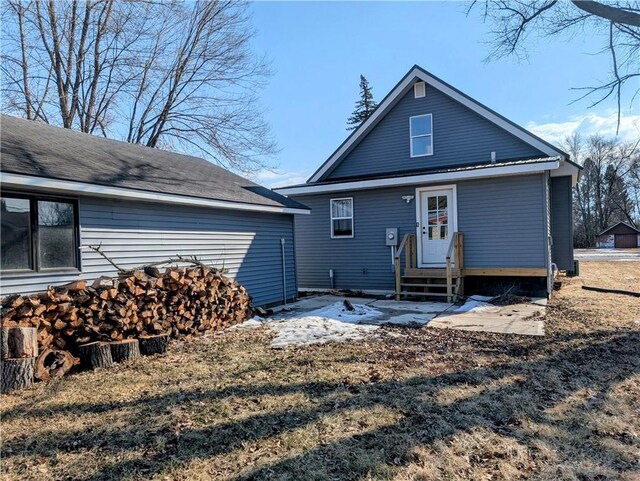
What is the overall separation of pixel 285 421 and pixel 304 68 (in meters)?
11.2

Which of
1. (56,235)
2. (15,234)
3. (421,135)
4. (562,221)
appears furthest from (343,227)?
(15,234)

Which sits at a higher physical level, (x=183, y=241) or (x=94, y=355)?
(x=183, y=241)

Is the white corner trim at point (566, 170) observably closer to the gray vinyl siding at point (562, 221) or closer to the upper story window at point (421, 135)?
the gray vinyl siding at point (562, 221)

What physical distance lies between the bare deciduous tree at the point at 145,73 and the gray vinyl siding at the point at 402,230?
29.7ft

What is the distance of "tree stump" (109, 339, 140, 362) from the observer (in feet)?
17.6

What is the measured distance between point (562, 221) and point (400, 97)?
6044mm

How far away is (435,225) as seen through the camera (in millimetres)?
11023

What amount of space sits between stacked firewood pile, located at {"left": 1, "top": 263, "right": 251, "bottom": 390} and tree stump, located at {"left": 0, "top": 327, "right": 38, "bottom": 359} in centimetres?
19

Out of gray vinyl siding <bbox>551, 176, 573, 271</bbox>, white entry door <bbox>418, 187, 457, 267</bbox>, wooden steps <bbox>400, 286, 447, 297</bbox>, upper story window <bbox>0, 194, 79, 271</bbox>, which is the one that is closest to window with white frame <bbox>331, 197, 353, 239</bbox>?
white entry door <bbox>418, 187, 457, 267</bbox>

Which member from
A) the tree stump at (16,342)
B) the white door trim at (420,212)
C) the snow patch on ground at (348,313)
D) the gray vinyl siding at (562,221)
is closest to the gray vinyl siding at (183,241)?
the tree stump at (16,342)

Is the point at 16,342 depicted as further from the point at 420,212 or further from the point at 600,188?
the point at 600,188

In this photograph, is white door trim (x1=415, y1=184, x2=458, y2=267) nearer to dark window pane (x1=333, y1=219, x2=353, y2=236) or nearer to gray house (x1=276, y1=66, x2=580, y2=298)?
gray house (x1=276, y1=66, x2=580, y2=298)

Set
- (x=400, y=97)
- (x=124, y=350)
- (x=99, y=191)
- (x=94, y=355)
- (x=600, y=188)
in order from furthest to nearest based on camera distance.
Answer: (x=600, y=188)
(x=400, y=97)
(x=99, y=191)
(x=124, y=350)
(x=94, y=355)

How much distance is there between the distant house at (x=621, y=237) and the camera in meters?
41.2
